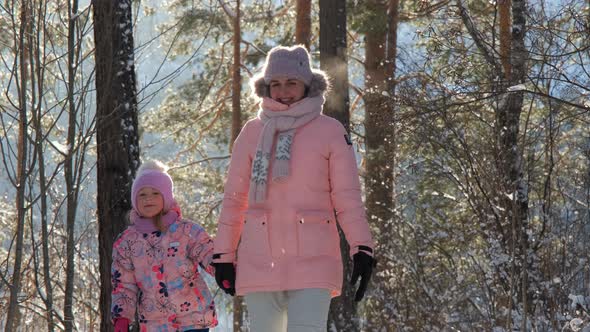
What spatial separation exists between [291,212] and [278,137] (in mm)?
379

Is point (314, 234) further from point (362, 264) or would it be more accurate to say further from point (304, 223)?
point (362, 264)

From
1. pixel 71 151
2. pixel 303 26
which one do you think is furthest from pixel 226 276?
pixel 303 26

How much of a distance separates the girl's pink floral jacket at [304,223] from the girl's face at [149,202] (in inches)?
26.3

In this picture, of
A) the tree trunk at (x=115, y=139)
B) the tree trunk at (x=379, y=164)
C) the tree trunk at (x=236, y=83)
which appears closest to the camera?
the tree trunk at (x=115, y=139)

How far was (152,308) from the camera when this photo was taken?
15.2 feet

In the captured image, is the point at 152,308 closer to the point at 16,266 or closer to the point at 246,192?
the point at 246,192

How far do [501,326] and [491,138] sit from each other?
2.06m

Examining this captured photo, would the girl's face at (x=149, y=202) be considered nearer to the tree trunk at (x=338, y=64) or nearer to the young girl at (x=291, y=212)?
the young girl at (x=291, y=212)

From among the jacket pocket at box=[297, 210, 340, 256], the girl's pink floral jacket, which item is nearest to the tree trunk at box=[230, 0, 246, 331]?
the girl's pink floral jacket

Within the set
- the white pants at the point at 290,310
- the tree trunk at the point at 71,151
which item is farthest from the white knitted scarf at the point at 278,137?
the tree trunk at the point at 71,151

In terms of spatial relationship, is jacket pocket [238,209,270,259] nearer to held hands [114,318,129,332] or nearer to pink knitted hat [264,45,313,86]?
pink knitted hat [264,45,313,86]

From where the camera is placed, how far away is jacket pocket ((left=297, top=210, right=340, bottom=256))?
3930mm

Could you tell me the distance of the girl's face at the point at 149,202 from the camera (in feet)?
15.4

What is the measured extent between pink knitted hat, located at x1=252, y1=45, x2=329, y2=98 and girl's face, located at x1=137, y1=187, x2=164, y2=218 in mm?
855
